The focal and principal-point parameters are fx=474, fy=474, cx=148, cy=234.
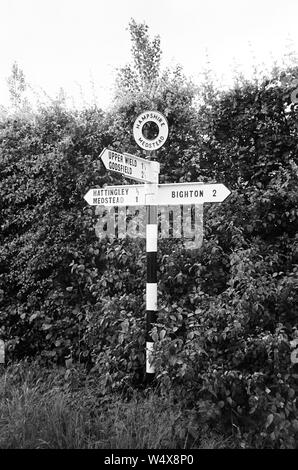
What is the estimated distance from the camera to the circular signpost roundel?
13.3 feet

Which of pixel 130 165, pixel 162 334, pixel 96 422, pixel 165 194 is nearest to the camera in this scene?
pixel 96 422

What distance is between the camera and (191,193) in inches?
156

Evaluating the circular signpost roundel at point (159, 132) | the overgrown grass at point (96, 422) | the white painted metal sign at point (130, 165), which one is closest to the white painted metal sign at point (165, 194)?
the white painted metal sign at point (130, 165)

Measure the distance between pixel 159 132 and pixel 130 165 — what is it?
1.44ft

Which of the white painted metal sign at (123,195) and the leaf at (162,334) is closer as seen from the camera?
the leaf at (162,334)

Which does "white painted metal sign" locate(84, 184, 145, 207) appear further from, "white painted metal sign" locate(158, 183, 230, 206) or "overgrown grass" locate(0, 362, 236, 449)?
"overgrown grass" locate(0, 362, 236, 449)

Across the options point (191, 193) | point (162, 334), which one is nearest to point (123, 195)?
point (191, 193)

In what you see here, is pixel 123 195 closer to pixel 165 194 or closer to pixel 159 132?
pixel 165 194

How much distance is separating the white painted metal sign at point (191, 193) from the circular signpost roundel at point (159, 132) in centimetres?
37

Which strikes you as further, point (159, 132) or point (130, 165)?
point (159, 132)

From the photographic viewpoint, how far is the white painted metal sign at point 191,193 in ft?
12.7

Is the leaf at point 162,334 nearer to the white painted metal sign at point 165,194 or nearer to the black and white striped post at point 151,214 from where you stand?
the black and white striped post at point 151,214

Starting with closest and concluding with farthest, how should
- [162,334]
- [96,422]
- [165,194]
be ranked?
[96,422] < [162,334] < [165,194]
